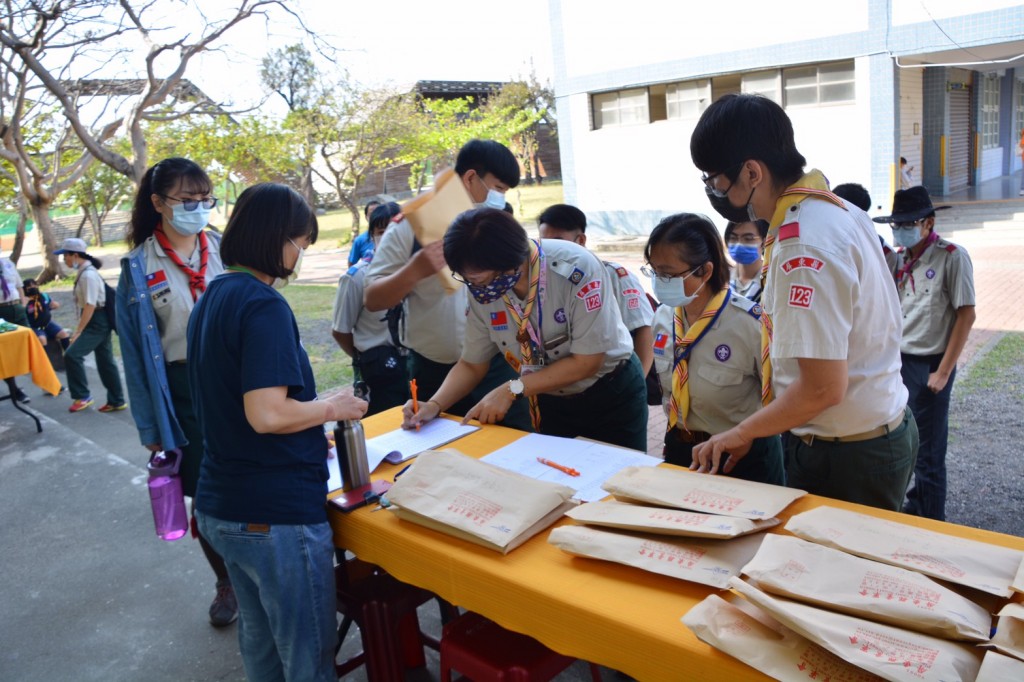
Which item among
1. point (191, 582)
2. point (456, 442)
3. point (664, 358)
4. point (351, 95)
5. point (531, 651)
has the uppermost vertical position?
point (351, 95)

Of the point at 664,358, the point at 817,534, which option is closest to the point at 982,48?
the point at 664,358

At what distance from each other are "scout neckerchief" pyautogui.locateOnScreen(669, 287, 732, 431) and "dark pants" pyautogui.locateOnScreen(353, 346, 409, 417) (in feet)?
5.11

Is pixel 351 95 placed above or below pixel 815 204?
above

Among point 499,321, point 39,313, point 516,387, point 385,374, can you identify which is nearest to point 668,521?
point 516,387

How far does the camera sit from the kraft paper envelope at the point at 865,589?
1.16 m

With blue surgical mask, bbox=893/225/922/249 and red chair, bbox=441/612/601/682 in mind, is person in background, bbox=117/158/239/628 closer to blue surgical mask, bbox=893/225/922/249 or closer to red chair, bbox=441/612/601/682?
red chair, bbox=441/612/601/682

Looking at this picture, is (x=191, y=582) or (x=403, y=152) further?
(x=403, y=152)

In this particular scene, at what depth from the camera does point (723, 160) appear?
1753 mm

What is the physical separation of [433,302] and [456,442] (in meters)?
0.83

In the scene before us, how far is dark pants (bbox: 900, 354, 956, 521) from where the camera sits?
131 inches

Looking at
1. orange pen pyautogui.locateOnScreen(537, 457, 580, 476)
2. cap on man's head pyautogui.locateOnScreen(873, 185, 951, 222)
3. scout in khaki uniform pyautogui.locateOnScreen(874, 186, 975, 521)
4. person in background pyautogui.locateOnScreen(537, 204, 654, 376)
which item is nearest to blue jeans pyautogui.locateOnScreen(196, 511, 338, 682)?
orange pen pyautogui.locateOnScreen(537, 457, 580, 476)

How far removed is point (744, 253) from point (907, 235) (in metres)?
0.72

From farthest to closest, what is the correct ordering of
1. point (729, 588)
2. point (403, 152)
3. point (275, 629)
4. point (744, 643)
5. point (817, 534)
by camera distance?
point (403, 152)
point (275, 629)
point (817, 534)
point (729, 588)
point (744, 643)

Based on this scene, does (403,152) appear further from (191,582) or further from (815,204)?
(815,204)
